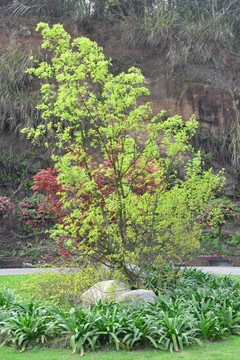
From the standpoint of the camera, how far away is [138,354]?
5.04 meters

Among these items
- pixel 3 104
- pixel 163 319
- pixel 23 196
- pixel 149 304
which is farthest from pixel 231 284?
pixel 3 104

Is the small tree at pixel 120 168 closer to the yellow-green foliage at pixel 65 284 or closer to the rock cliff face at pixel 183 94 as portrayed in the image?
the yellow-green foliage at pixel 65 284

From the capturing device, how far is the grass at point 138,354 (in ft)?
16.0

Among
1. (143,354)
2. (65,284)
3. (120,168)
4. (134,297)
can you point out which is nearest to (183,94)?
(120,168)

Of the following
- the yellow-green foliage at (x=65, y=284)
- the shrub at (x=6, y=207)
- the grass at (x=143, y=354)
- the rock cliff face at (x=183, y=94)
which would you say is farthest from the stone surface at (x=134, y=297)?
the rock cliff face at (x=183, y=94)

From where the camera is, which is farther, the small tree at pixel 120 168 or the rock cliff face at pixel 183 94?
the rock cliff face at pixel 183 94

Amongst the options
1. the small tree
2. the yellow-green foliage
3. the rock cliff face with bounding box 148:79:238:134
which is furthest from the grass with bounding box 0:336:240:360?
the rock cliff face with bounding box 148:79:238:134

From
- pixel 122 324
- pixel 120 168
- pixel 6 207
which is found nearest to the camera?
pixel 122 324

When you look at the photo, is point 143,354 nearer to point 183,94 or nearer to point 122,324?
point 122,324

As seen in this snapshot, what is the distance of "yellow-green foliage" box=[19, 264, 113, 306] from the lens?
286 inches

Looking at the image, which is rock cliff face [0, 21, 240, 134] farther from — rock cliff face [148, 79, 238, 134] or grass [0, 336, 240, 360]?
grass [0, 336, 240, 360]

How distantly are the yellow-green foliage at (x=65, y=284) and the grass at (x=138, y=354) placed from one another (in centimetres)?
196

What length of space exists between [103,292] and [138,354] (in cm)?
187

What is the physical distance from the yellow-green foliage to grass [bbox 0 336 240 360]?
1965 mm
